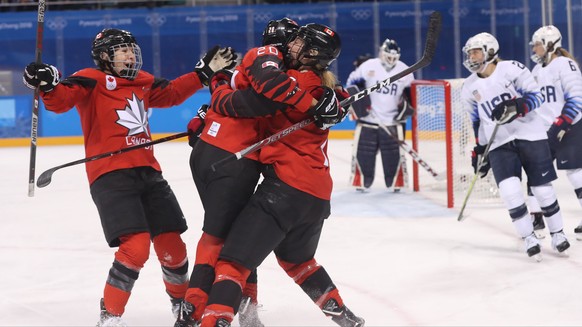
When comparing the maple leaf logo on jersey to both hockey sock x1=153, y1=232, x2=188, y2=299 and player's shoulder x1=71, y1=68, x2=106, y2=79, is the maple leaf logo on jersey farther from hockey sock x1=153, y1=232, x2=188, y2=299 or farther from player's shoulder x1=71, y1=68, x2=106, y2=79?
hockey sock x1=153, y1=232, x2=188, y2=299

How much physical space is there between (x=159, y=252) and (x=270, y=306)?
590 millimetres

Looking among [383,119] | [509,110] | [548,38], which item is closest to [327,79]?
[509,110]

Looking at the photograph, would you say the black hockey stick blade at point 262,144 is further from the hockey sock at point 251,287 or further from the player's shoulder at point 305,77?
the hockey sock at point 251,287

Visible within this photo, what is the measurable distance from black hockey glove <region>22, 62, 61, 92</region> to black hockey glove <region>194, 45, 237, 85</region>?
522 mm

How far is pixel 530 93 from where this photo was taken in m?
4.13

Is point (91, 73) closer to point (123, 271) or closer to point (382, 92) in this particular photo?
point (123, 271)

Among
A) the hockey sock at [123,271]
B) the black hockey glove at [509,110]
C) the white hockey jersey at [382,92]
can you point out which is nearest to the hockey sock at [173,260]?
the hockey sock at [123,271]

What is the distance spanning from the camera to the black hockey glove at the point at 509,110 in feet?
13.1

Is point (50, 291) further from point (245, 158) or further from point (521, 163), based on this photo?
point (521, 163)

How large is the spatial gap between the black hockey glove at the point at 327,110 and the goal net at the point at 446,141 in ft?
10.8

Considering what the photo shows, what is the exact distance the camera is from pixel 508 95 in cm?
422

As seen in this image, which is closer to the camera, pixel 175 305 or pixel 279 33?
pixel 279 33

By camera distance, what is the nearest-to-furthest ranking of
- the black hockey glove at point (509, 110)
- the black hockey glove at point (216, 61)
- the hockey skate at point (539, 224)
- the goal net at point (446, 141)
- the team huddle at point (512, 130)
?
the black hockey glove at point (216, 61) < the black hockey glove at point (509, 110) < the team huddle at point (512, 130) < the hockey skate at point (539, 224) < the goal net at point (446, 141)

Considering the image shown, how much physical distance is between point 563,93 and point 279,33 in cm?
234
